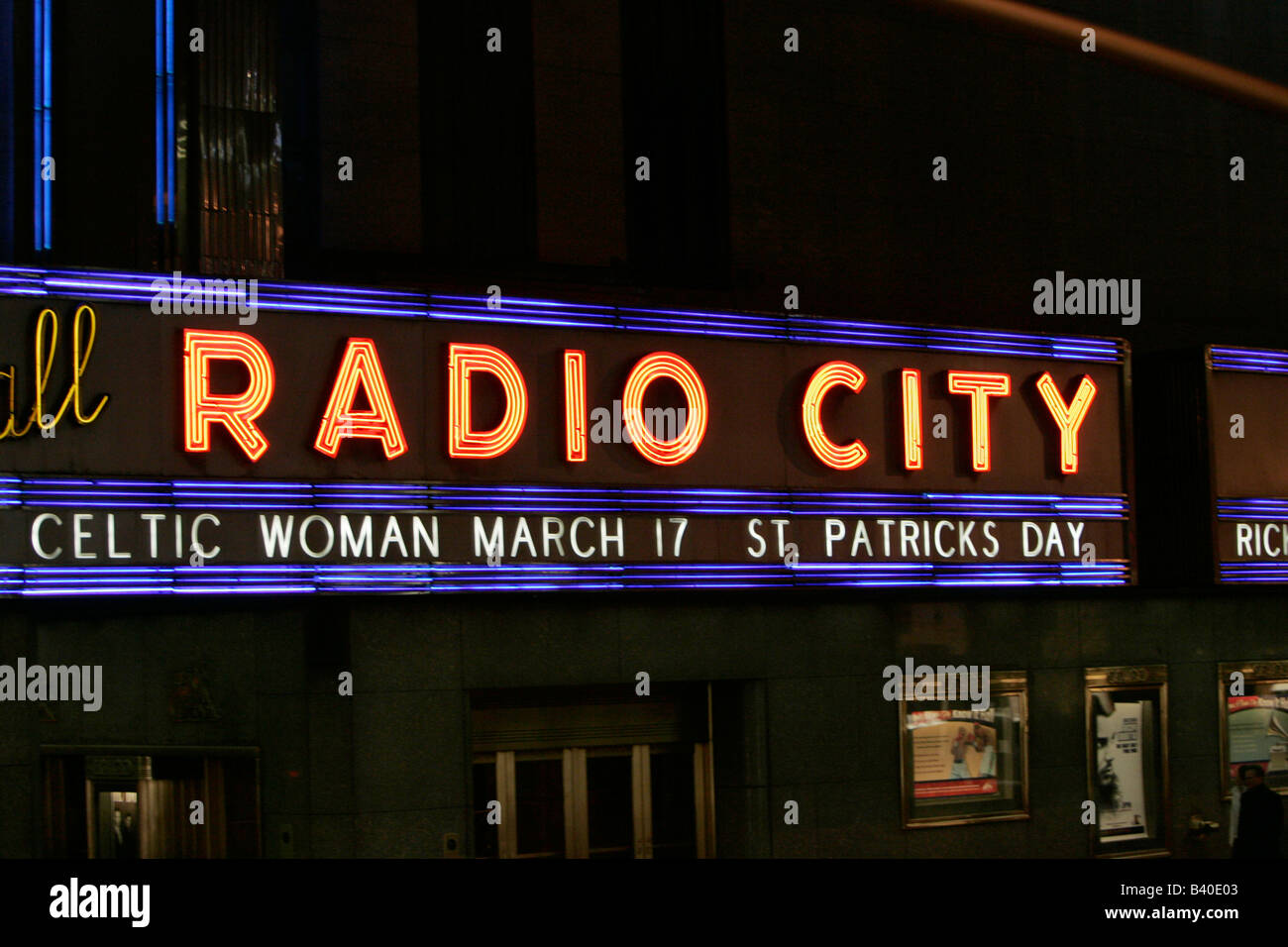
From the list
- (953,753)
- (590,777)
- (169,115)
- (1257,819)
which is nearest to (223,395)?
(169,115)

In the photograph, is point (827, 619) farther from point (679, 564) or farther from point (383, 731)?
point (383, 731)

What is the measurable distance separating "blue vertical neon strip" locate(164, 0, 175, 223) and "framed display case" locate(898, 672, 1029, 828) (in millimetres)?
8143

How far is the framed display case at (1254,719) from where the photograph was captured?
667 inches

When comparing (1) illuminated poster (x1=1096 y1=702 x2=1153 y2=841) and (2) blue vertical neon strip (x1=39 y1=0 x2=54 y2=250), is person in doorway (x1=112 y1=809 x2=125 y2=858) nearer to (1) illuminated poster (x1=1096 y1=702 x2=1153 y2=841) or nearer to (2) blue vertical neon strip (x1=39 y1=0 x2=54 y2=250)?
(2) blue vertical neon strip (x1=39 y1=0 x2=54 y2=250)

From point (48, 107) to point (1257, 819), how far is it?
12753 millimetres

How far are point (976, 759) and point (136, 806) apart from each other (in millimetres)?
8101

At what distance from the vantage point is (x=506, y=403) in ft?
42.0

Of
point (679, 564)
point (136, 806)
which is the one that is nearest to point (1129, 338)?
point (679, 564)

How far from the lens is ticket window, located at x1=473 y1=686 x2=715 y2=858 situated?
13625 millimetres

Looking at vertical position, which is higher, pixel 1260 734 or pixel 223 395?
pixel 223 395

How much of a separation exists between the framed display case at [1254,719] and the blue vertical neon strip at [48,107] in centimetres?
1295

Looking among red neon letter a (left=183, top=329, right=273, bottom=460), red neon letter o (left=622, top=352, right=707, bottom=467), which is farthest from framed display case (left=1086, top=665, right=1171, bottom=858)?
red neon letter a (left=183, top=329, right=273, bottom=460)

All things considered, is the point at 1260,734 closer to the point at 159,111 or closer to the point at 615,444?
the point at 615,444

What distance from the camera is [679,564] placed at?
13.6 meters
